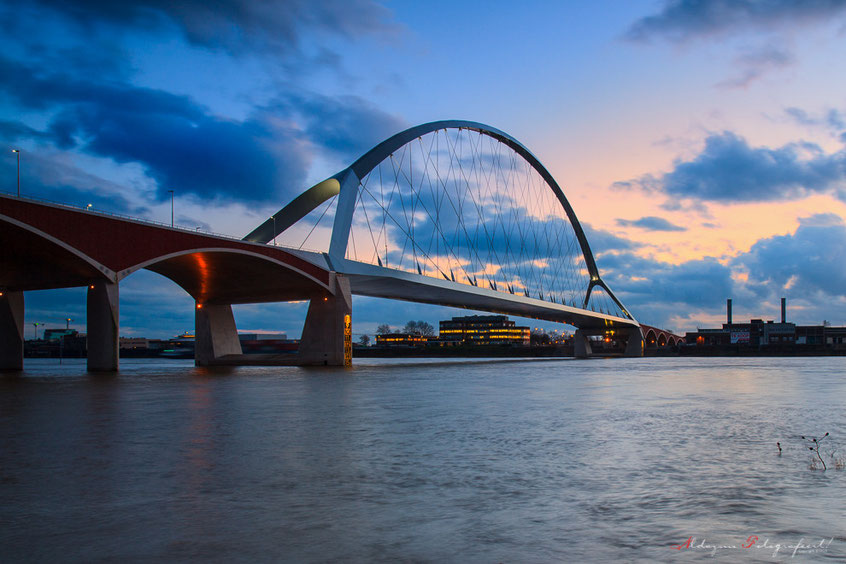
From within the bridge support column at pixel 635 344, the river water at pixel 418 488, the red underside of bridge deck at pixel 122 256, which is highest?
the red underside of bridge deck at pixel 122 256

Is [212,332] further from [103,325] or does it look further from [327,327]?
[103,325]

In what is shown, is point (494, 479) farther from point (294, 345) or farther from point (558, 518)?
point (294, 345)

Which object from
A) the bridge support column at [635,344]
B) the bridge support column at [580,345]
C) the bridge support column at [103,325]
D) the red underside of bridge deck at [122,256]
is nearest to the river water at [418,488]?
the red underside of bridge deck at [122,256]

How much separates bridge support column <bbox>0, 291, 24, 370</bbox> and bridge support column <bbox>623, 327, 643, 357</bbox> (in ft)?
392

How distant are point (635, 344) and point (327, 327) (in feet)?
334

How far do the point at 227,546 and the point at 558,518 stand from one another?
3551 mm

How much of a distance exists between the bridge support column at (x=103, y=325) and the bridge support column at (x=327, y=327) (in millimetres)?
20724

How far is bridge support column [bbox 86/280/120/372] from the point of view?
147 feet

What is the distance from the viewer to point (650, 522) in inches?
297

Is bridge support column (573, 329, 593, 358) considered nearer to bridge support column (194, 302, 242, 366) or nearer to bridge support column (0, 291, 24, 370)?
bridge support column (194, 302, 242, 366)

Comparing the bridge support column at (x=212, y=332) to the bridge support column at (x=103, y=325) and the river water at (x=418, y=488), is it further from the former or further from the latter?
the river water at (x=418, y=488)

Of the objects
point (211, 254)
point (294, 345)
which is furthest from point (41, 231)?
point (294, 345)

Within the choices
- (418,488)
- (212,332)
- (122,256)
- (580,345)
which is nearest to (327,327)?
(212,332)

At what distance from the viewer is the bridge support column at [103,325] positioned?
44.7 metres
